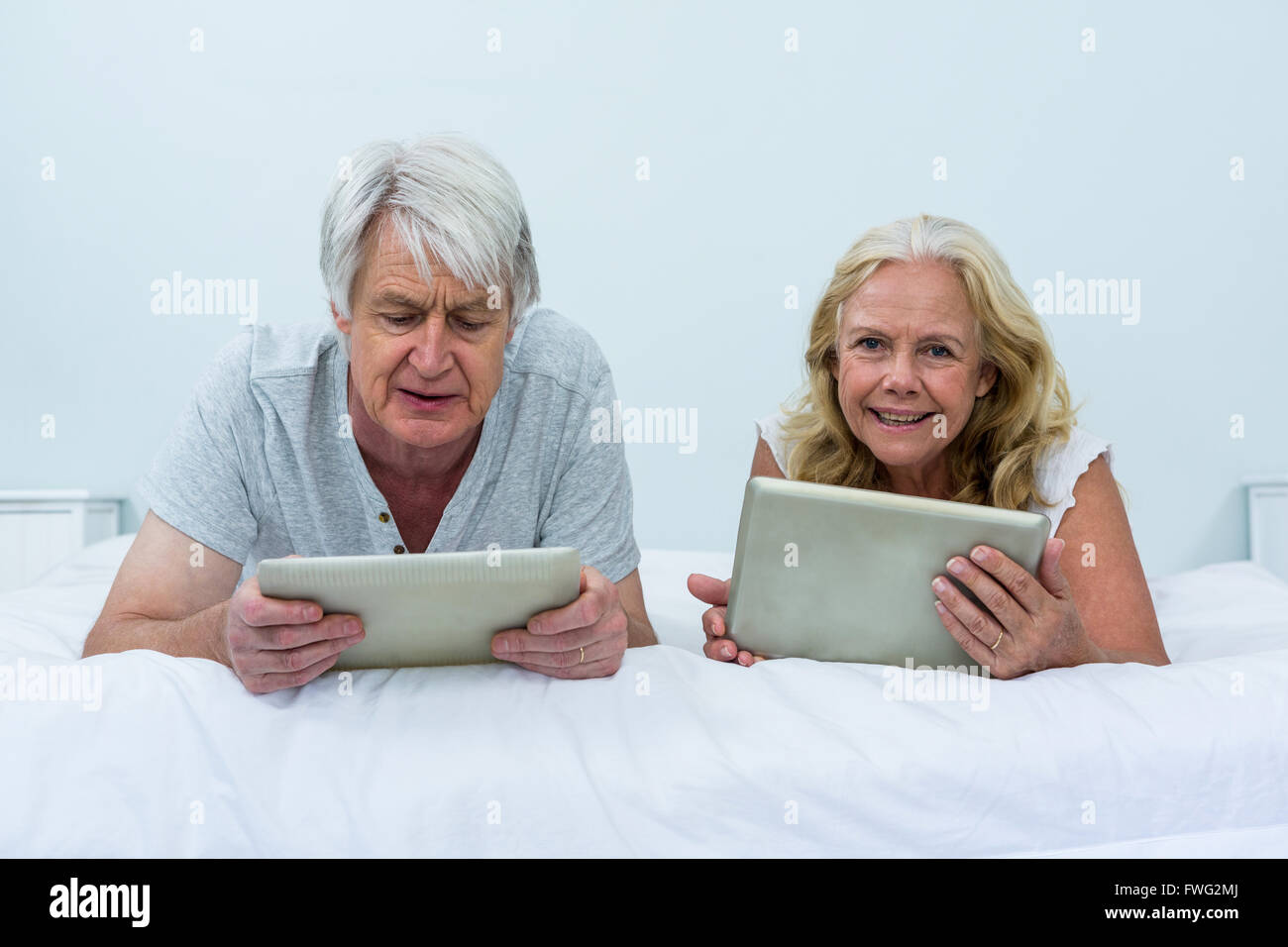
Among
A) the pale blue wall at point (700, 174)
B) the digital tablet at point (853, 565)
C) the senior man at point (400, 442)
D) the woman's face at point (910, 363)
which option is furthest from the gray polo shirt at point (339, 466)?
the pale blue wall at point (700, 174)

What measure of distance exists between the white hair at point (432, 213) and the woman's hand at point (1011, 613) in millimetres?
601

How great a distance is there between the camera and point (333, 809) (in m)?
0.82

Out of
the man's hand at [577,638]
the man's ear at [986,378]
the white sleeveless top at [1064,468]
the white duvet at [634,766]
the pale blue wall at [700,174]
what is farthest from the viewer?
the pale blue wall at [700,174]

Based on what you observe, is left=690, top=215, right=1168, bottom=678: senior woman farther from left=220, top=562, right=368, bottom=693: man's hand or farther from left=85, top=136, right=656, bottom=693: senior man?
left=220, top=562, right=368, bottom=693: man's hand

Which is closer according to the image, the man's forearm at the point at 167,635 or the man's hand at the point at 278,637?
the man's hand at the point at 278,637

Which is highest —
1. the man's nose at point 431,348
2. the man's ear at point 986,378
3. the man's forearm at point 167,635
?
the man's nose at point 431,348

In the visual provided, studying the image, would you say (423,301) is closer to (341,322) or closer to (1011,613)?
(341,322)

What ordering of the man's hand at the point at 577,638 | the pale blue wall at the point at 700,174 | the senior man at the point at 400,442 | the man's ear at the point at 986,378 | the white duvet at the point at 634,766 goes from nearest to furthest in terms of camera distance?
the white duvet at the point at 634,766 < the man's hand at the point at 577,638 < the senior man at the point at 400,442 < the man's ear at the point at 986,378 < the pale blue wall at the point at 700,174

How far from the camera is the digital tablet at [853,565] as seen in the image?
985 mm

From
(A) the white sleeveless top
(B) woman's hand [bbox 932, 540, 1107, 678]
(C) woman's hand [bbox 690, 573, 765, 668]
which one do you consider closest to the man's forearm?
(C) woman's hand [bbox 690, 573, 765, 668]

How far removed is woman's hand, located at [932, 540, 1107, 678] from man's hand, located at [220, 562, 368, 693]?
0.59 meters

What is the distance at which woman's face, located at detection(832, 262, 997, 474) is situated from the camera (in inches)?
54.0

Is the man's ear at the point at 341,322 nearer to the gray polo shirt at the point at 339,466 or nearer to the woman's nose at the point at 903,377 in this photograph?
the gray polo shirt at the point at 339,466
